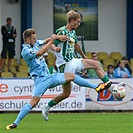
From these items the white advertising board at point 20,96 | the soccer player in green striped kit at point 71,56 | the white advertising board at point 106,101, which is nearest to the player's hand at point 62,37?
the soccer player in green striped kit at point 71,56

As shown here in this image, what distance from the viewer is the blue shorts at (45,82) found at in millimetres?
14312

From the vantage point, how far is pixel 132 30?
27562mm

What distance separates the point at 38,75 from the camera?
47.5 feet

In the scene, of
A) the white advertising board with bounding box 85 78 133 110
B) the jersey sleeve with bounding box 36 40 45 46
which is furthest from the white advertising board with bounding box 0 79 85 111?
the jersey sleeve with bounding box 36 40 45 46

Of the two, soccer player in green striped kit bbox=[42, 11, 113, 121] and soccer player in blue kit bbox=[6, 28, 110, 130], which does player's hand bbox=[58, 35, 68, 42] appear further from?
soccer player in green striped kit bbox=[42, 11, 113, 121]

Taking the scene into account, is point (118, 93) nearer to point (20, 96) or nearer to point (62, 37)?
point (62, 37)

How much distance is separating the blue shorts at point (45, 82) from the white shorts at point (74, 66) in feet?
0.93

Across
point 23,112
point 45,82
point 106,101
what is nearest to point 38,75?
point 45,82

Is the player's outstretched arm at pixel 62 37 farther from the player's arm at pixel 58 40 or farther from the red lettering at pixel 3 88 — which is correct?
the red lettering at pixel 3 88

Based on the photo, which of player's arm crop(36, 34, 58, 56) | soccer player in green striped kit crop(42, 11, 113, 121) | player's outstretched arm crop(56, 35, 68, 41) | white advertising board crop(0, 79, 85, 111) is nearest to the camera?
player's arm crop(36, 34, 58, 56)
